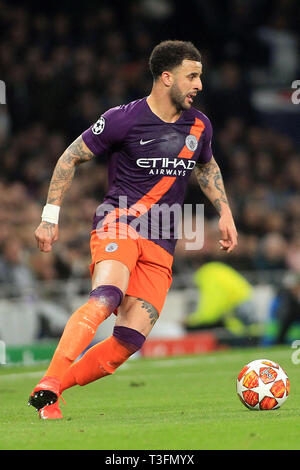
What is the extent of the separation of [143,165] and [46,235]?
957mm

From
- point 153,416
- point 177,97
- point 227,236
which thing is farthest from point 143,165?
point 153,416

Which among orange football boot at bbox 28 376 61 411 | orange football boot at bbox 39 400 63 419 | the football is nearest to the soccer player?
orange football boot at bbox 39 400 63 419

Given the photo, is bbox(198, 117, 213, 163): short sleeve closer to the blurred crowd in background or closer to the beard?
the beard

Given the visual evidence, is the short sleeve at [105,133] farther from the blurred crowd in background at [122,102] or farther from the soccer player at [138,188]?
the blurred crowd in background at [122,102]

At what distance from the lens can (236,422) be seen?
20.0ft

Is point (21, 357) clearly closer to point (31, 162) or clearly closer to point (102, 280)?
point (31, 162)

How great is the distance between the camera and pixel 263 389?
6953mm

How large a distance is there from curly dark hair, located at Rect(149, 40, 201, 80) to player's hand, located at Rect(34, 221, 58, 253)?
4.51 ft

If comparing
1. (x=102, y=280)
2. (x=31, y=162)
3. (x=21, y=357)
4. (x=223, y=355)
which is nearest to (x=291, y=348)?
(x=223, y=355)

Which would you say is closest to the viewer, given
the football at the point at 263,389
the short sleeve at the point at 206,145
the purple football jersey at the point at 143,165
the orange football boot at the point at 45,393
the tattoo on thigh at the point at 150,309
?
the orange football boot at the point at 45,393

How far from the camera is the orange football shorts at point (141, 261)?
6.93 meters

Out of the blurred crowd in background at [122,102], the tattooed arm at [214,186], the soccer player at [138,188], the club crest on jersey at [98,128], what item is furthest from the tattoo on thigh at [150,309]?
the blurred crowd in background at [122,102]

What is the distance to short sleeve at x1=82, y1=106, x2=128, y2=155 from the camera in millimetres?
7138

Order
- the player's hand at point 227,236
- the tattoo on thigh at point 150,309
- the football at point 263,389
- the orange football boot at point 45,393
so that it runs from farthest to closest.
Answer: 1. the player's hand at point 227,236
2. the tattoo on thigh at point 150,309
3. the football at point 263,389
4. the orange football boot at point 45,393
